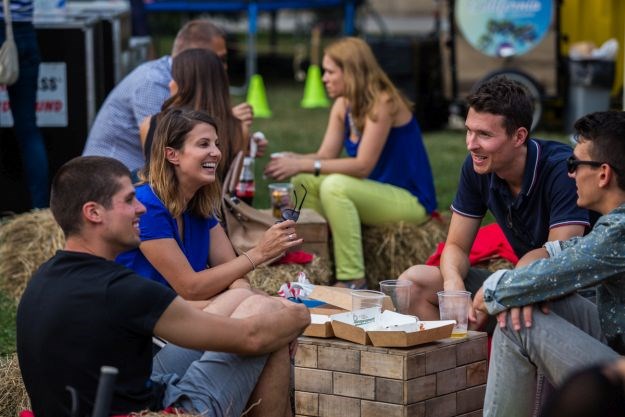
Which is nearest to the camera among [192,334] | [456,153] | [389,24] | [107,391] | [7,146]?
[107,391]

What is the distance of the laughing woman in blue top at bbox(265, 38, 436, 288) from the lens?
20.0 feet

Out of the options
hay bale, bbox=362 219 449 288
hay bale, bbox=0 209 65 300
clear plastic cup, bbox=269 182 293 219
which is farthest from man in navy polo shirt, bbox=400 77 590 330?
hay bale, bbox=0 209 65 300

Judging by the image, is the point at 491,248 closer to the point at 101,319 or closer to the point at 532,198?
the point at 532,198

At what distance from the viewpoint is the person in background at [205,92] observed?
5.49 metres

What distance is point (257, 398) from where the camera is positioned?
364 cm

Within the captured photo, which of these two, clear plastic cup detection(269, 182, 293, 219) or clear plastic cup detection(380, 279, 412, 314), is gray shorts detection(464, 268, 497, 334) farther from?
clear plastic cup detection(269, 182, 293, 219)

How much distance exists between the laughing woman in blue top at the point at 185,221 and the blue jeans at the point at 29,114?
2.74 m

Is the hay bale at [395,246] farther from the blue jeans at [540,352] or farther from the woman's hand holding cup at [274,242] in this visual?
the blue jeans at [540,352]

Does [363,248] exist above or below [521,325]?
below

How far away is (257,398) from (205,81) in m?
2.24

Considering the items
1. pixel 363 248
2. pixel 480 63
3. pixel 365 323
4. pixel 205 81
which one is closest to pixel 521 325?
pixel 365 323

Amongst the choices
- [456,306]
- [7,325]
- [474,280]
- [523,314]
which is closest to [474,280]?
[474,280]

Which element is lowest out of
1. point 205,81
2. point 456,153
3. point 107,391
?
point 456,153

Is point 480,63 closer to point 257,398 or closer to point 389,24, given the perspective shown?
point 257,398
